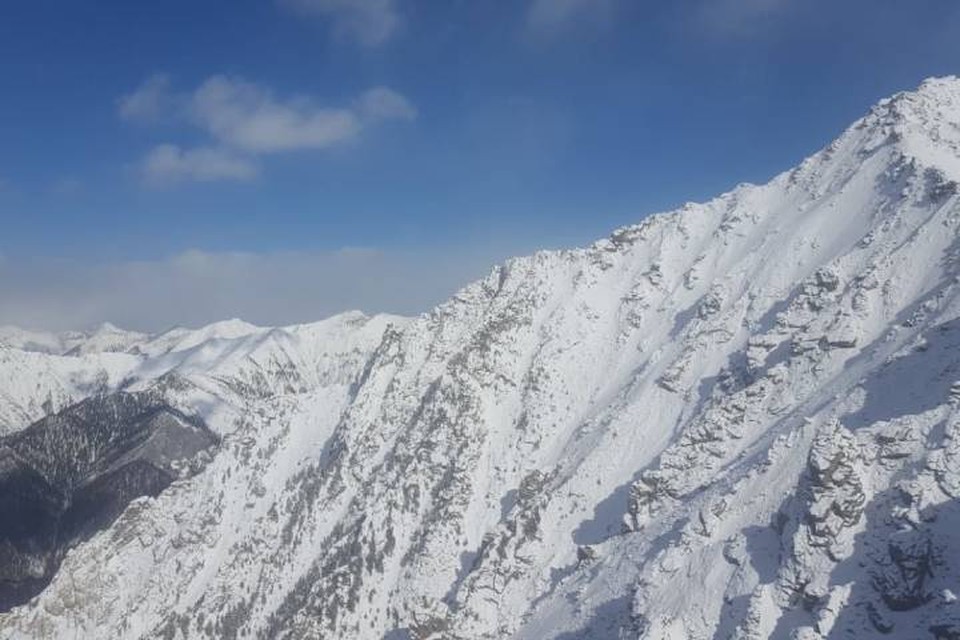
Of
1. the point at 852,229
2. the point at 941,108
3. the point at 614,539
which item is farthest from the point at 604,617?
the point at 941,108

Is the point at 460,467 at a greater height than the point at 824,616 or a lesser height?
greater

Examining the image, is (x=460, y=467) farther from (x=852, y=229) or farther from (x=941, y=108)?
(x=941, y=108)

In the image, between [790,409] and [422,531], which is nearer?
[790,409]

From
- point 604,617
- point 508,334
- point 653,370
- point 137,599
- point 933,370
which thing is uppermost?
point 508,334

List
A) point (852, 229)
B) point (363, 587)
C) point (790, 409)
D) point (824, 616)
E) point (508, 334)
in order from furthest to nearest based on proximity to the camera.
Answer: point (508, 334) < point (363, 587) < point (852, 229) < point (790, 409) < point (824, 616)

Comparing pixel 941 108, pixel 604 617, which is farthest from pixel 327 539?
pixel 941 108

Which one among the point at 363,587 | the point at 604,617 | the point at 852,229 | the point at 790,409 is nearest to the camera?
the point at 604,617
